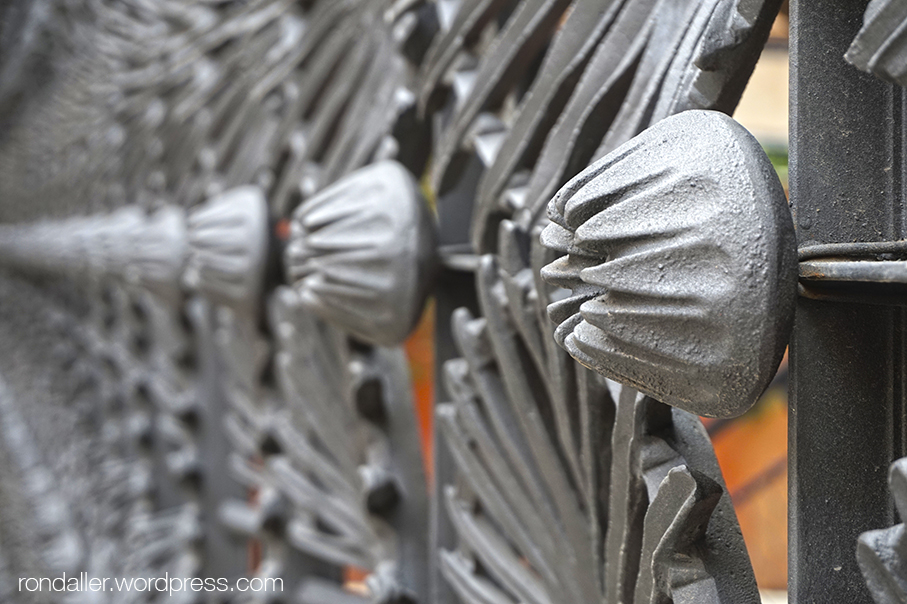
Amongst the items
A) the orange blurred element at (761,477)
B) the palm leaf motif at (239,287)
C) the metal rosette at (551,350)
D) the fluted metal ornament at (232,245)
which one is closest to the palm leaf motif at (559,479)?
the metal rosette at (551,350)

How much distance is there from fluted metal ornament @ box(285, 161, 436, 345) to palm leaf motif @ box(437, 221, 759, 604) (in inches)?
2.8

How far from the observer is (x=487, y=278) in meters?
0.53

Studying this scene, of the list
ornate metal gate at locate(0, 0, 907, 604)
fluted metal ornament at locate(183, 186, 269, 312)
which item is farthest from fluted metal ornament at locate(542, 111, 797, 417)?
fluted metal ornament at locate(183, 186, 269, 312)

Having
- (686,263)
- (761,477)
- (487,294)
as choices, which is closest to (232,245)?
(487,294)

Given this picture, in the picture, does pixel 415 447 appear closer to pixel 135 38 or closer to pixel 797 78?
pixel 797 78

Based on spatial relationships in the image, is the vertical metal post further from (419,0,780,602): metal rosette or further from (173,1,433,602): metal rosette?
(173,1,433,602): metal rosette

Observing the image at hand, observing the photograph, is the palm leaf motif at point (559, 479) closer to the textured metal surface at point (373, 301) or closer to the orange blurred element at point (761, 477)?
the textured metal surface at point (373, 301)

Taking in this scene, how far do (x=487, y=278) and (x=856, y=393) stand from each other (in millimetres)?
274

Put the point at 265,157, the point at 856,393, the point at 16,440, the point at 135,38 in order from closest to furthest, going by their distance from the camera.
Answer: the point at 856,393 → the point at 265,157 → the point at 135,38 → the point at 16,440

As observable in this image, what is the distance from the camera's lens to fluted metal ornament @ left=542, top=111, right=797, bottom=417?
0.26 meters

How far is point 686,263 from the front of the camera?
10.7 inches

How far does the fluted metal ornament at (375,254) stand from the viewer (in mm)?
629

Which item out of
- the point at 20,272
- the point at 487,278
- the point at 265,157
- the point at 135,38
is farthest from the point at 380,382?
the point at 20,272

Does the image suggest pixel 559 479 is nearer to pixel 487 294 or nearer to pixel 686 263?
pixel 487 294
